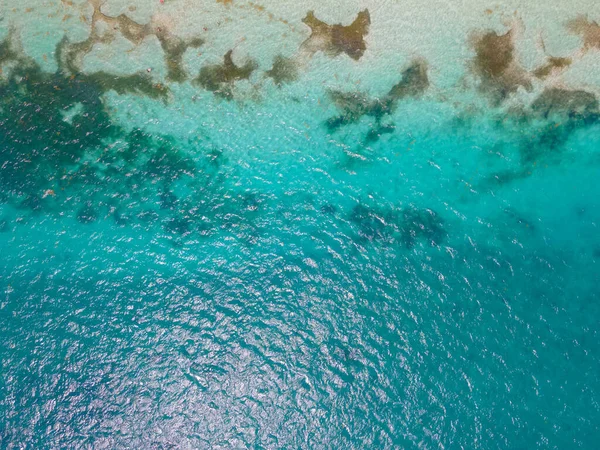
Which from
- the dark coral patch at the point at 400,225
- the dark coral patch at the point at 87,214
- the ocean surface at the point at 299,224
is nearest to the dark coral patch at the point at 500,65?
the ocean surface at the point at 299,224

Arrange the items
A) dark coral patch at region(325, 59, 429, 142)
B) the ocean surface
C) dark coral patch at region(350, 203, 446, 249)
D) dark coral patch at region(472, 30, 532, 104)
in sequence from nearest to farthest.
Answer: the ocean surface < dark coral patch at region(350, 203, 446, 249) < dark coral patch at region(472, 30, 532, 104) < dark coral patch at region(325, 59, 429, 142)

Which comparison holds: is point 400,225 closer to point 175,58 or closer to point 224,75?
point 224,75

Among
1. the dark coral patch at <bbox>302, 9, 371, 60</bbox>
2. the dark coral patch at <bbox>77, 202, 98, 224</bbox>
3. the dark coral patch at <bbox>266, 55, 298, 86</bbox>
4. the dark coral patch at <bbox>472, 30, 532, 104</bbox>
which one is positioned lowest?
the dark coral patch at <bbox>77, 202, 98, 224</bbox>

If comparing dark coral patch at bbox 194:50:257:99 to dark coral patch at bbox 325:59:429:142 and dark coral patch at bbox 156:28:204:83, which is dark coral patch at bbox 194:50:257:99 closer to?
dark coral patch at bbox 156:28:204:83

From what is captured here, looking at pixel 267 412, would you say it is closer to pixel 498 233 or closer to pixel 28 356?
pixel 28 356

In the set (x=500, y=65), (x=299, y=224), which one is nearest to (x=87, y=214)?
(x=299, y=224)

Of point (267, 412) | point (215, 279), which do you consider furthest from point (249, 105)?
point (267, 412)

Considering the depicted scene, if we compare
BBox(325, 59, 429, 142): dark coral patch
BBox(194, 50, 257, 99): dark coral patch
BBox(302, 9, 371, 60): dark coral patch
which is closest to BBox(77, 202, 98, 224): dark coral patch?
BBox(194, 50, 257, 99): dark coral patch
